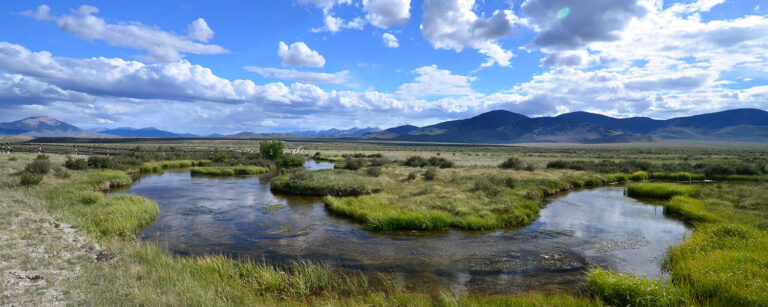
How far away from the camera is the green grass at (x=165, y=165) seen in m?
42.6

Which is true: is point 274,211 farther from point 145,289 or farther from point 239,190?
point 145,289

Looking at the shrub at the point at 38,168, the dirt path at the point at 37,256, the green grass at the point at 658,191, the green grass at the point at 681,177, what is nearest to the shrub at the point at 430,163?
the green grass at the point at 658,191

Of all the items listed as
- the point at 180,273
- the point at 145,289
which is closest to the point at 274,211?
the point at 180,273

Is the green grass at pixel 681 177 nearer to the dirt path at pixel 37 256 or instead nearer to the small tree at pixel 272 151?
the dirt path at pixel 37 256

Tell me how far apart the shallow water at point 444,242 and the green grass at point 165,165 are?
2269 cm

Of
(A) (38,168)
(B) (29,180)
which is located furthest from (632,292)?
(A) (38,168)

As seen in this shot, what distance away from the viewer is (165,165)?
4747 cm

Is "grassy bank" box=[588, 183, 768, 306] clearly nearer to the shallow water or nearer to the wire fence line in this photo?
the shallow water

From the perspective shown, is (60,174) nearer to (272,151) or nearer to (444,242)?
(272,151)

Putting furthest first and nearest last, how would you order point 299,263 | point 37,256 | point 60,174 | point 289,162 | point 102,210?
point 289,162, point 60,174, point 102,210, point 299,263, point 37,256

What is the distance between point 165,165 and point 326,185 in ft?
102

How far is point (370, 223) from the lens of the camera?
1842cm

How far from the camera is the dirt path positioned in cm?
827

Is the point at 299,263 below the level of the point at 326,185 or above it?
below
